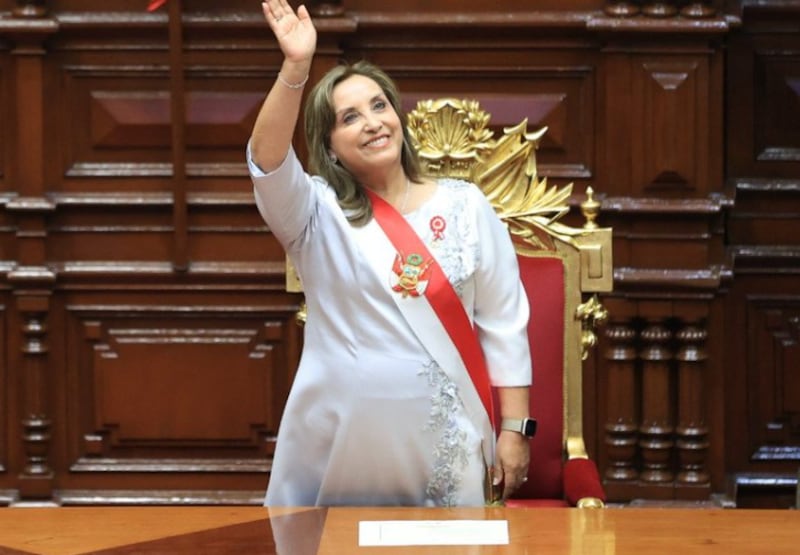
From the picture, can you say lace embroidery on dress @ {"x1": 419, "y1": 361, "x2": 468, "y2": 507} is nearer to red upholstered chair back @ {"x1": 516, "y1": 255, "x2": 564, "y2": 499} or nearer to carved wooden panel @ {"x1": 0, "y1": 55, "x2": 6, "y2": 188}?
red upholstered chair back @ {"x1": 516, "y1": 255, "x2": 564, "y2": 499}

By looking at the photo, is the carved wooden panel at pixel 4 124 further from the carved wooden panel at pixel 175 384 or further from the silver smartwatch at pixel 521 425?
the silver smartwatch at pixel 521 425

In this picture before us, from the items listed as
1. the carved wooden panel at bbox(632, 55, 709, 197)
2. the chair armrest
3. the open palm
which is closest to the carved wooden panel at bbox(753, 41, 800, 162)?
the carved wooden panel at bbox(632, 55, 709, 197)

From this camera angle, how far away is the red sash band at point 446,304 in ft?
8.64

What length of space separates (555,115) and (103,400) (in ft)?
4.85

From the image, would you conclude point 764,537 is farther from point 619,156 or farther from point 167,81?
point 167,81

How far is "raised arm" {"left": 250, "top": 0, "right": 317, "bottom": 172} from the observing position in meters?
2.49

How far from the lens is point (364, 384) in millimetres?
2613

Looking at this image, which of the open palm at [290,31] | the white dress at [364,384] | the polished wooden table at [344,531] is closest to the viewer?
the polished wooden table at [344,531]

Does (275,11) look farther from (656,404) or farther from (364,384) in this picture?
(656,404)

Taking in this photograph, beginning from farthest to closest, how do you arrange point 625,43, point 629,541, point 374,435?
point 625,43 → point 374,435 → point 629,541

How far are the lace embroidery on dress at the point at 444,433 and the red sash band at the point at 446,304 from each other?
0.17 ft

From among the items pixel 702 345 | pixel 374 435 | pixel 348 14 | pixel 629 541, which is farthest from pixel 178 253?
pixel 629 541

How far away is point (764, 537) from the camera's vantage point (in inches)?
85.3

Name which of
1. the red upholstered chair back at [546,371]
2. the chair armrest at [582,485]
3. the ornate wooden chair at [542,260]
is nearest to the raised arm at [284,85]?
the ornate wooden chair at [542,260]
